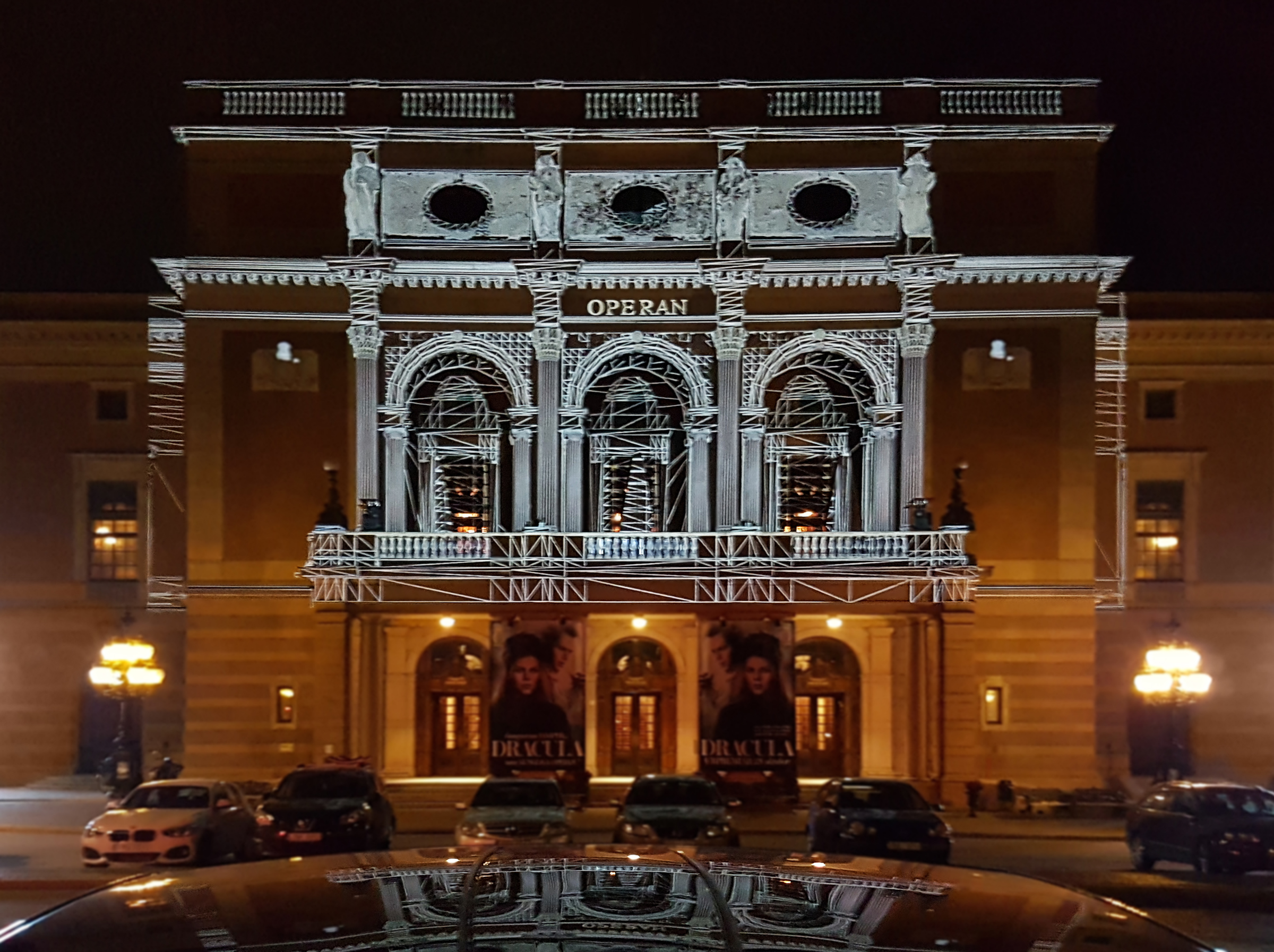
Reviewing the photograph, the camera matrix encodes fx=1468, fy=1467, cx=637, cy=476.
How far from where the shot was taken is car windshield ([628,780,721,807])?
78.7 feet

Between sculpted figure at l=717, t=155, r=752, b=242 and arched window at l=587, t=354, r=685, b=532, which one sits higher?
sculpted figure at l=717, t=155, r=752, b=242

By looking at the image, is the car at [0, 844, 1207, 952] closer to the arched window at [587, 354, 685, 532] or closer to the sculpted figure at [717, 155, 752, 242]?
the sculpted figure at [717, 155, 752, 242]

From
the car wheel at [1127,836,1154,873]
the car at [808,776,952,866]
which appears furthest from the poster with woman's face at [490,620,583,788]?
the car wheel at [1127,836,1154,873]

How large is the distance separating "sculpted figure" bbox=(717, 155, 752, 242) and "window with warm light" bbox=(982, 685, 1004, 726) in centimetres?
1193

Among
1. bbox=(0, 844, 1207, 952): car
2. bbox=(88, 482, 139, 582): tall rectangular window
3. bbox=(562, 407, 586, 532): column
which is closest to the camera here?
bbox=(0, 844, 1207, 952): car

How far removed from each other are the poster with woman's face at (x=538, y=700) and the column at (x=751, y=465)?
15.5ft

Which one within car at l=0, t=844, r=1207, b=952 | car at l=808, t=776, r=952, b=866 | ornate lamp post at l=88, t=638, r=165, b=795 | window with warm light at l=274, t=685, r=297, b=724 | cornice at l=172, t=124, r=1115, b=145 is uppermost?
cornice at l=172, t=124, r=1115, b=145

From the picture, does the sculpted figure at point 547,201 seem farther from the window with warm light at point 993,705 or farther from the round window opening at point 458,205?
the window with warm light at point 993,705

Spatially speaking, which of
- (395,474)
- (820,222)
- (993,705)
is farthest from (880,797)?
(820,222)

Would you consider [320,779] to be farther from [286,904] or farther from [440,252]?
[286,904]

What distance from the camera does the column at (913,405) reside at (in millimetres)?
33594

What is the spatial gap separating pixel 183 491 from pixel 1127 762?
81.7 ft

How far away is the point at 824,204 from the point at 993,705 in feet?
40.5

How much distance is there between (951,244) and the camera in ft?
112
